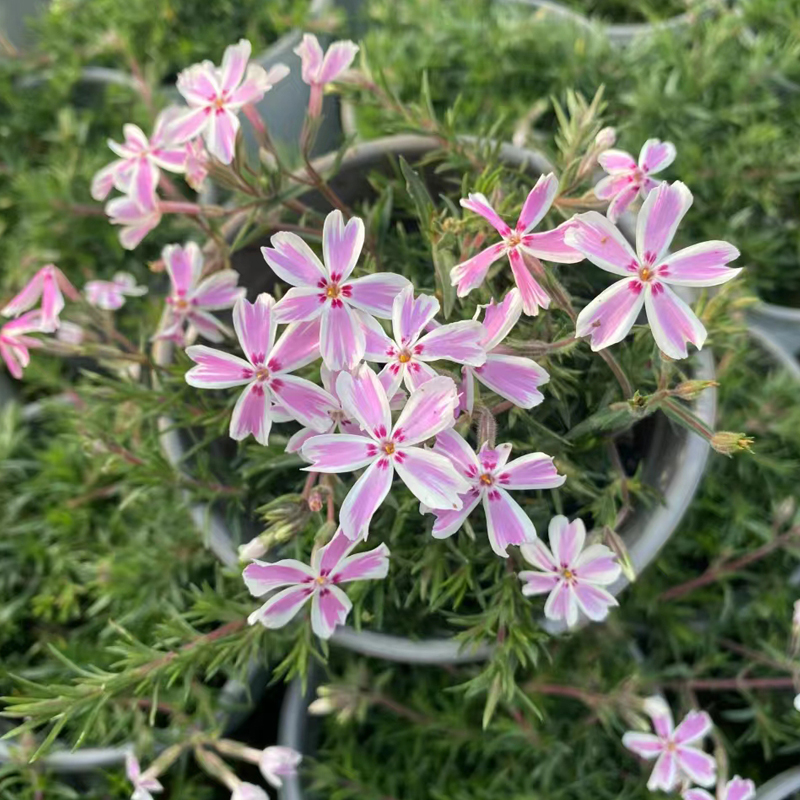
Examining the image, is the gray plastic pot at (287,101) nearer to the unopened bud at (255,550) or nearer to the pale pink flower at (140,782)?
the unopened bud at (255,550)

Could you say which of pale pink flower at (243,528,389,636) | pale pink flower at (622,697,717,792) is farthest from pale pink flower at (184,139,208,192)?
pale pink flower at (622,697,717,792)

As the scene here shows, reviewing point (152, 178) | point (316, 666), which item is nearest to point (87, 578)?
point (316, 666)

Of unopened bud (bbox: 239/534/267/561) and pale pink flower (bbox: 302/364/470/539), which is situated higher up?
pale pink flower (bbox: 302/364/470/539)

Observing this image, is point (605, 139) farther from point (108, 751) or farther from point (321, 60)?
point (108, 751)

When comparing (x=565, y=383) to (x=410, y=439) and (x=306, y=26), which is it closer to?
(x=410, y=439)

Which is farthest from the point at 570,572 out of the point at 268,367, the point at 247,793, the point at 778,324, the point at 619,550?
the point at 778,324

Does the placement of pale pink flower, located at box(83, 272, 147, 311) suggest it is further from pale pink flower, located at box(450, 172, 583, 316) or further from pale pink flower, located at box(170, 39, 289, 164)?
pale pink flower, located at box(450, 172, 583, 316)
